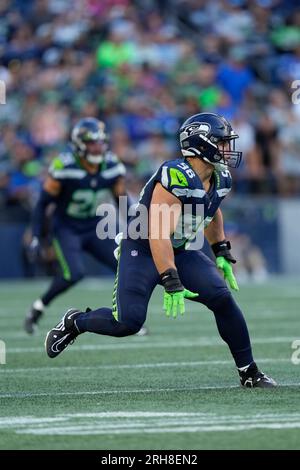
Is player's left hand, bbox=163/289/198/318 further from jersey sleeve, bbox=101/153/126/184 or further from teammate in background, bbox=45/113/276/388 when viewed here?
jersey sleeve, bbox=101/153/126/184

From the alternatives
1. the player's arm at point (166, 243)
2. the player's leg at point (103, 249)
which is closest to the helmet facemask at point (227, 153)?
the player's arm at point (166, 243)

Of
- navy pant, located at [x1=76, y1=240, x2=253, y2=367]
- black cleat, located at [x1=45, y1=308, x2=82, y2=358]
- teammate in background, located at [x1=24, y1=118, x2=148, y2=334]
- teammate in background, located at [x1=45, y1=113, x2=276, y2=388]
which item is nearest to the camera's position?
teammate in background, located at [x1=45, y1=113, x2=276, y2=388]

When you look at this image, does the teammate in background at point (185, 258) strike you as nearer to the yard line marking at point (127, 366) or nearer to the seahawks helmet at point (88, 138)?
the yard line marking at point (127, 366)

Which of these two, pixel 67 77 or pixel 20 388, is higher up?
pixel 67 77

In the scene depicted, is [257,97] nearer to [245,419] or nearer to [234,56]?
[234,56]

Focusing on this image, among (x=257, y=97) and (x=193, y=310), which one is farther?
(x=257, y=97)

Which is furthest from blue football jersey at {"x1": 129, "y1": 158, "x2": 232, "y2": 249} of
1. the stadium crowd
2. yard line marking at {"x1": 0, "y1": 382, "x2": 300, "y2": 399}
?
the stadium crowd

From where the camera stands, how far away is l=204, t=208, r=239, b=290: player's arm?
Result: 6.38m

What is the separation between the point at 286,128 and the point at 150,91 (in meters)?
2.11

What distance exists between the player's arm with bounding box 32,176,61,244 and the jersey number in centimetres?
16

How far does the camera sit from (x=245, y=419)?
15.9 feet

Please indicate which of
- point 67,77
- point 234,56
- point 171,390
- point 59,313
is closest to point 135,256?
point 171,390

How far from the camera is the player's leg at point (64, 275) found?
9.41 metres

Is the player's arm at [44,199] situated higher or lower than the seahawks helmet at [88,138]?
lower
